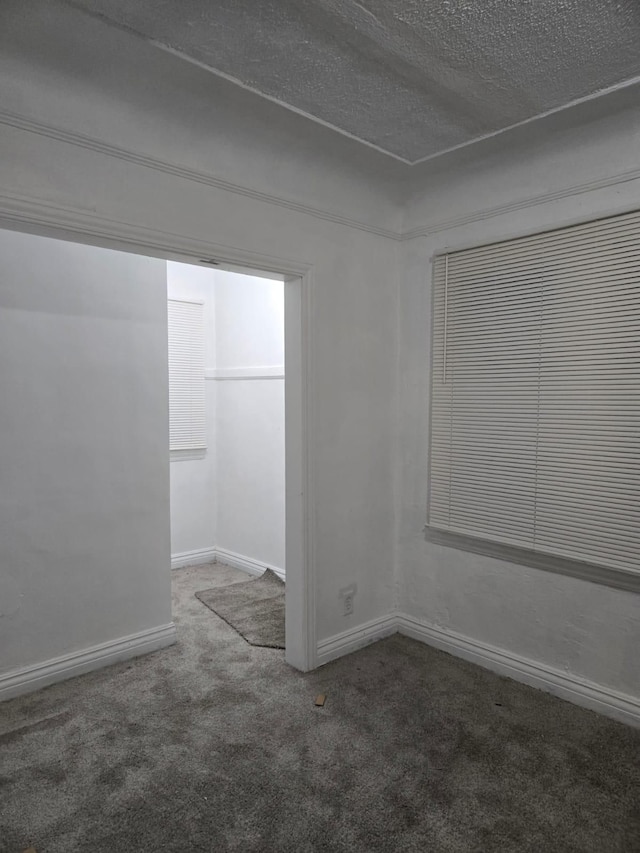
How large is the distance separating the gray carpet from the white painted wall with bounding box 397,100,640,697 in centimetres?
84

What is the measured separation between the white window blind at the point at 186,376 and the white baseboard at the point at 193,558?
916 mm

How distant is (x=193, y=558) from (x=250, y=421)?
1324mm

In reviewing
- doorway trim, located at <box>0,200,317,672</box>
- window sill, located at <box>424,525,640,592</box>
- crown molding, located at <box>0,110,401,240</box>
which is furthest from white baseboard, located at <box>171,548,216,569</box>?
crown molding, located at <box>0,110,401,240</box>

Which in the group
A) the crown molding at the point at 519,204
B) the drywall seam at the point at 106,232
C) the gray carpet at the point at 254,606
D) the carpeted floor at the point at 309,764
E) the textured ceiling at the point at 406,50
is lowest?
the carpeted floor at the point at 309,764

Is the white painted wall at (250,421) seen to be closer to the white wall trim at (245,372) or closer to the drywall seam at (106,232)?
the white wall trim at (245,372)

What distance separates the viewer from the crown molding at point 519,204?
2455 mm

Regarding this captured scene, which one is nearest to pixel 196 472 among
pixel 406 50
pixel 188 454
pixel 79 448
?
pixel 188 454

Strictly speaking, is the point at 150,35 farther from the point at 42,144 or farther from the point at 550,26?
the point at 550,26

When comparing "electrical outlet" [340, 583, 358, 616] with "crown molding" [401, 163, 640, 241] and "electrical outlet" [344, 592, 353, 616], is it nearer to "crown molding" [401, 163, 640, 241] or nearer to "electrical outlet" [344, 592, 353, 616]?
"electrical outlet" [344, 592, 353, 616]

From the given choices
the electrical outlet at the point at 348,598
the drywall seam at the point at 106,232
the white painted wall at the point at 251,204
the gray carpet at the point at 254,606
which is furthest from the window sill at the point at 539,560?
the drywall seam at the point at 106,232

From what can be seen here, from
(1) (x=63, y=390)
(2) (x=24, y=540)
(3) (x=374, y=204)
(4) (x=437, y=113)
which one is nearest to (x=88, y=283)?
(1) (x=63, y=390)

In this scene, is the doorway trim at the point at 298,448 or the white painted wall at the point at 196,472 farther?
the white painted wall at the point at 196,472

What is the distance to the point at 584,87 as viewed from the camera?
2.15m

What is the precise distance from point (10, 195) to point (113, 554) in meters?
1.86
